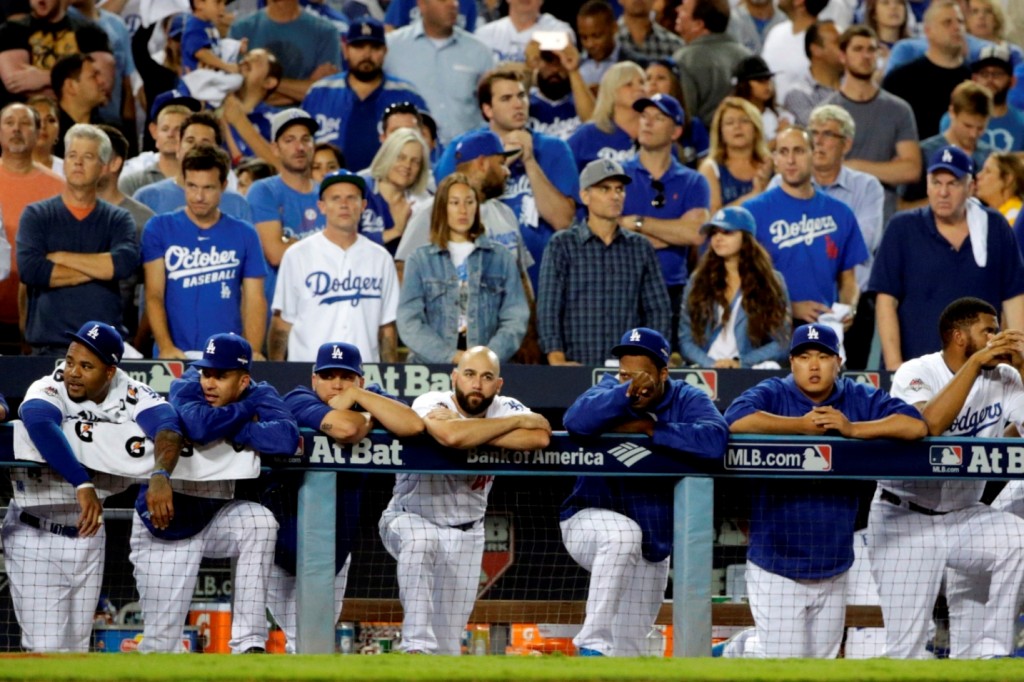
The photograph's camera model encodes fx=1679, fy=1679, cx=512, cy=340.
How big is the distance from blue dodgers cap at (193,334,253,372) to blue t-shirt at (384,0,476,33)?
640cm

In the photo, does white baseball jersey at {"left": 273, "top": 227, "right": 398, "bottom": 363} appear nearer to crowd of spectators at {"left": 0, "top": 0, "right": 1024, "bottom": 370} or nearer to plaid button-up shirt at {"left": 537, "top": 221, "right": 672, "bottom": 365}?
crowd of spectators at {"left": 0, "top": 0, "right": 1024, "bottom": 370}

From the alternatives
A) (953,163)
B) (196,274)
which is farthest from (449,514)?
(953,163)

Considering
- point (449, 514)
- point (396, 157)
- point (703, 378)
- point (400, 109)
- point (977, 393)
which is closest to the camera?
point (449, 514)

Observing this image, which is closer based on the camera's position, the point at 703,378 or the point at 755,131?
the point at 703,378

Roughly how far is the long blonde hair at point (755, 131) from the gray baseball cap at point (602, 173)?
1562 millimetres

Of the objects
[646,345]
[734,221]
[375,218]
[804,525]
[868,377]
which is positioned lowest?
[804,525]

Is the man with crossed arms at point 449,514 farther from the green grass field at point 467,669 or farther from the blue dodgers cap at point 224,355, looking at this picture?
the green grass field at point 467,669

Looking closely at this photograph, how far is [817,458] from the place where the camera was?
22.9 ft

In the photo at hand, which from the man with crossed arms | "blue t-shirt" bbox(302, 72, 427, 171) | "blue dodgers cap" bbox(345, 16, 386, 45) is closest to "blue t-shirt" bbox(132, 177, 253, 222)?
"blue t-shirt" bbox(302, 72, 427, 171)

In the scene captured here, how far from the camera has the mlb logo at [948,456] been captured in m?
A: 7.05

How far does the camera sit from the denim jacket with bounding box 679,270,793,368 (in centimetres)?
930

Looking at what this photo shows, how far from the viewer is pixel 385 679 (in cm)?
548

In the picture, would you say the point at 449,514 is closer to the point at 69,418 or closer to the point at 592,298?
the point at 69,418

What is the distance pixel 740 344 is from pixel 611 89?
253 cm
